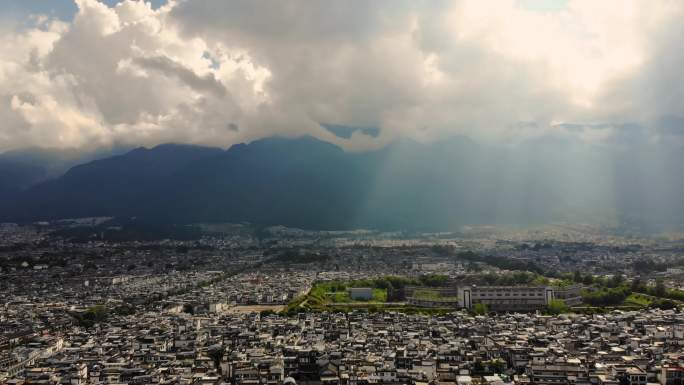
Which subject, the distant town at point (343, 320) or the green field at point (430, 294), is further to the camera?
the green field at point (430, 294)

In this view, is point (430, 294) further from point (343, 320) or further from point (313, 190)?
point (313, 190)

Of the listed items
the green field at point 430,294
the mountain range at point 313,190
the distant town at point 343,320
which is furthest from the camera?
the mountain range at point 313,190

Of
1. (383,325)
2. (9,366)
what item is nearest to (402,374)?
(383,325)

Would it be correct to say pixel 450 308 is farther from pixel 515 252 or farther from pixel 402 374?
pixel 515 252

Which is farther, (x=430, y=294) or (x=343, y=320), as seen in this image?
(x=430, y=294)

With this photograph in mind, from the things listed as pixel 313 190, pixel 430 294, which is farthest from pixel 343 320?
pixel 313 190

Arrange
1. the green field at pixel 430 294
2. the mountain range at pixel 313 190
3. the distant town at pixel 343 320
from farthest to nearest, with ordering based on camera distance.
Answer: the mountain range at pixel 313 190 < the green field at pixel 430 294 < the distant town at pixel 343 320

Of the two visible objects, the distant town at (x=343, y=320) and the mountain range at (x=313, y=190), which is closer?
the distant town at (x=343, y=320)

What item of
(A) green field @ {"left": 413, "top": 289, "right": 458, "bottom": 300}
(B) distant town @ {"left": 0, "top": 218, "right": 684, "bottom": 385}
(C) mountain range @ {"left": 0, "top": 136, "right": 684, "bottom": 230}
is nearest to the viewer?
(B) distant town @ {"left": 0, "top": 218, "right": 684, "bottom": 385}
